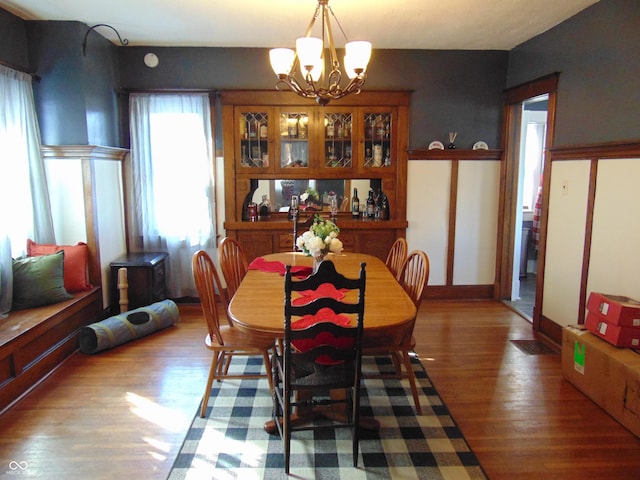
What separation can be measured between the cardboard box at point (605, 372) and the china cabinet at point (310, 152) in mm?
2118

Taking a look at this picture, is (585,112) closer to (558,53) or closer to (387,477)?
(558,53)

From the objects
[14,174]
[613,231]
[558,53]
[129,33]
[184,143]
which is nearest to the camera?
[613,231]

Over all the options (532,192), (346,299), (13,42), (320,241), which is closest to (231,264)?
(320,241)

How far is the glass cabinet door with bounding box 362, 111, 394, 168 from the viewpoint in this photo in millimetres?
4727

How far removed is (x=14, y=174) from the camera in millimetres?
3455

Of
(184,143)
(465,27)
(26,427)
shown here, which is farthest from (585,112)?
(26,427)

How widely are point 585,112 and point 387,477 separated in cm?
301

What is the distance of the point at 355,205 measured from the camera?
4.97 metres

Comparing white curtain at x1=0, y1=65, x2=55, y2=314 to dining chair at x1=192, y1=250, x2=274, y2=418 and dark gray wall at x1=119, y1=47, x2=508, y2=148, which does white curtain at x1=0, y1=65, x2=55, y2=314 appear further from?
dining chair at x1=192, y1=250, x2=274, y2=418

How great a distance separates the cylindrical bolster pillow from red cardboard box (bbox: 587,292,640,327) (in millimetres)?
3351

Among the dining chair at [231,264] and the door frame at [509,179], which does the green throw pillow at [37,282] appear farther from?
the door frame at [509,179]

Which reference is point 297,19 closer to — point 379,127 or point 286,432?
point 379,127

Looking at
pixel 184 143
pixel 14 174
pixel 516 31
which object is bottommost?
pixel 14 174

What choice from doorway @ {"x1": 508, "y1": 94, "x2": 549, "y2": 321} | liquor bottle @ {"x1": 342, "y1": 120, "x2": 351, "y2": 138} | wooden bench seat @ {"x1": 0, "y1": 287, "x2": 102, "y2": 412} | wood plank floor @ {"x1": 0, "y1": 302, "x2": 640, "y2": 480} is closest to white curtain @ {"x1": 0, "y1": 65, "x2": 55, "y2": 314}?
wooden bench seat @ {"x1": 0, "y1": 287, "x2": 102, "y2": 412}
